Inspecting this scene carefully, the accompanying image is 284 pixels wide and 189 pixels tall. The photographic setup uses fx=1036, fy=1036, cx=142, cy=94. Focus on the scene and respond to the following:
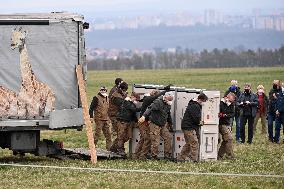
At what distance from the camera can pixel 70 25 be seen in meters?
22.6

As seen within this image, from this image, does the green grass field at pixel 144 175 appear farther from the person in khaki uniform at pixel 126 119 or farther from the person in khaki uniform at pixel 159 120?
the person in khaki uniform at pixel 126 119

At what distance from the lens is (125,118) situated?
24.7 m

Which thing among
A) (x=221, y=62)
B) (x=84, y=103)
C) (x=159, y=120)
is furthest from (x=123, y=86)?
(x=221, y=62)

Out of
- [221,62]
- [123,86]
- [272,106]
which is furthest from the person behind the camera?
[221,62]

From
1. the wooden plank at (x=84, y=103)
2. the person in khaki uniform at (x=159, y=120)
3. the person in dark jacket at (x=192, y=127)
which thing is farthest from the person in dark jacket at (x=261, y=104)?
the wooden plank at (x=84, y=103)

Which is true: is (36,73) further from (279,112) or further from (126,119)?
(279,112)

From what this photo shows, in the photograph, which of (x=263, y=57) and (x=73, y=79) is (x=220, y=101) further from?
(x=263, y=57)

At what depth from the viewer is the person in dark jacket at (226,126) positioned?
24.5 meters

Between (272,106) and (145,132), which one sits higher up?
(272,106)

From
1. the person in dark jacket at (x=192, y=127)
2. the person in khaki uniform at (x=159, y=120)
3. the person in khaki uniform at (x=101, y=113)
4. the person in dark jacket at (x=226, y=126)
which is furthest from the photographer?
the person in khaki uniform at (x=101, y=113)

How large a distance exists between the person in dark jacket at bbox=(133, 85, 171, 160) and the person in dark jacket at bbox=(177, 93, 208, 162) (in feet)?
3.05

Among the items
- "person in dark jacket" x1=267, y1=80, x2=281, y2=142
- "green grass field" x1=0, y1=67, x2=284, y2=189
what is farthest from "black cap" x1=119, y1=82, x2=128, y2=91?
"person in dark jacket" x1=267, y1=80, x2=281, y2=142

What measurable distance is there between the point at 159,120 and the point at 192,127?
848mm

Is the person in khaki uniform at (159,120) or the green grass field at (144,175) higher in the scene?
the person in khaki uniform at (159,120)
